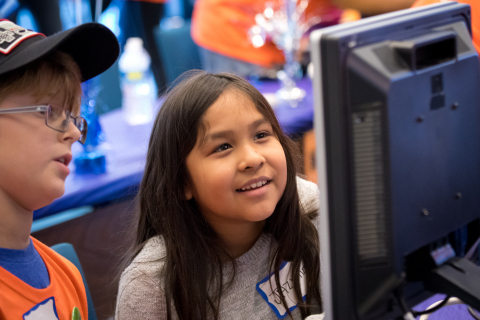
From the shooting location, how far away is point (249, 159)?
2.89ft

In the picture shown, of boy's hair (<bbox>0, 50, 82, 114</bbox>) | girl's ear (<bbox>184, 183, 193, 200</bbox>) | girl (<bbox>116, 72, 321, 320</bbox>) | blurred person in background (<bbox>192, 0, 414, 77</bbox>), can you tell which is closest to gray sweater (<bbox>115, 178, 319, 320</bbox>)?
girl (<bbox>116, 72, 321, 320</bbox>)

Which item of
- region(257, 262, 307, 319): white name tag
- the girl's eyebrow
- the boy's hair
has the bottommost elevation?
region(257, 262, 307, 319): white name tag

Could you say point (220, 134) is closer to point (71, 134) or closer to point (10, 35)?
point (71, 134)

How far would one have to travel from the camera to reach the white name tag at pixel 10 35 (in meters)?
0.72

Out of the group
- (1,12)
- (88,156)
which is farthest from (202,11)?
(88,156)

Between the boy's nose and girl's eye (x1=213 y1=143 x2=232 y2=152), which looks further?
girl's eye (x1=213 y1=143 x2=232 y2=152)

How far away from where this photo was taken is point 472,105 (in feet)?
2.08

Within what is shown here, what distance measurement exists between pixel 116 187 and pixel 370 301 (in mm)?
Answer: 1194

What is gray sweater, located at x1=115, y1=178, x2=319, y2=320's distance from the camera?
94 centimetres

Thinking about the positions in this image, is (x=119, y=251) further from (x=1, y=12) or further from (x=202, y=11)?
(x=1, y=12)

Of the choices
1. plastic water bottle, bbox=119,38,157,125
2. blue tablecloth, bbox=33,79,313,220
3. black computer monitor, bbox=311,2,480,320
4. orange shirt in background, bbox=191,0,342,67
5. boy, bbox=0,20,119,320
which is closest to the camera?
black computer monitor, bbox=311,2,480,320

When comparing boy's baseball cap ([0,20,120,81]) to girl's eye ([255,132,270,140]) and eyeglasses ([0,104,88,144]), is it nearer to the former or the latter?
eyeglasses ([0,104,88,144])

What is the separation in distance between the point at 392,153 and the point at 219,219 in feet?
1.81

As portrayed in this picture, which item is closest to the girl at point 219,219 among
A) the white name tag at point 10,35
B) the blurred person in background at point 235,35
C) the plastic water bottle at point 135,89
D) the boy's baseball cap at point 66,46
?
the boy's baseball cap at point 66,46
